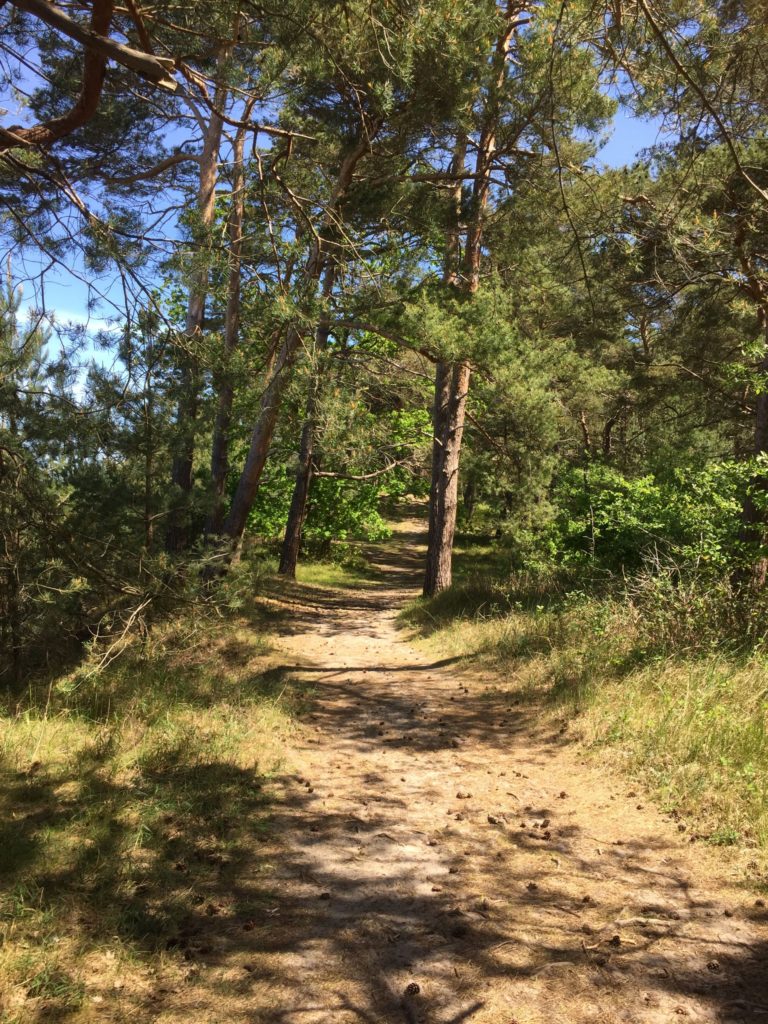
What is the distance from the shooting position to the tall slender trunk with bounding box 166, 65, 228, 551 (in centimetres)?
567

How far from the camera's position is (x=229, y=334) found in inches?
428

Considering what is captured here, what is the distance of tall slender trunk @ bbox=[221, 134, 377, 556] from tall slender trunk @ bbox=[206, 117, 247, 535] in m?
0.41

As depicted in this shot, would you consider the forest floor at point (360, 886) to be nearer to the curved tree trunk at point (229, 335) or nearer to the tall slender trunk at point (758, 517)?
the tall slender trunk at point (758, 517)

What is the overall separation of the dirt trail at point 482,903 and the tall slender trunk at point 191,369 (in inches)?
120

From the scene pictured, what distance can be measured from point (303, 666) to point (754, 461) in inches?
227

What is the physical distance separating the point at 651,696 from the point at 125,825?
166 inches

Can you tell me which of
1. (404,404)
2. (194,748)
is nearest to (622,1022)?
(194,748)

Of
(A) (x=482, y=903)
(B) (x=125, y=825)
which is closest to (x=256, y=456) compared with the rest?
(B) (x=125, y=825)

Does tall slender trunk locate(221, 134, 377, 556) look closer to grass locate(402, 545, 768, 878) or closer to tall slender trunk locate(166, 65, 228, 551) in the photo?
tall slender trunk locate(166, 65, 228, 551)

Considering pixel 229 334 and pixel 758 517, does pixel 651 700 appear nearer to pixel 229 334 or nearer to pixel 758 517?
pixel 758 517

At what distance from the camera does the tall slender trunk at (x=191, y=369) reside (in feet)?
18.6

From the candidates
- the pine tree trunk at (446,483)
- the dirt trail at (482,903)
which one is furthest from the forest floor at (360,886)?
the pine tree trunk at (446,483)

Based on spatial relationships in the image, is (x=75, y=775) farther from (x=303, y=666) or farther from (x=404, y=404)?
(x=404, y=404)

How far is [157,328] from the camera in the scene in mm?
5051
